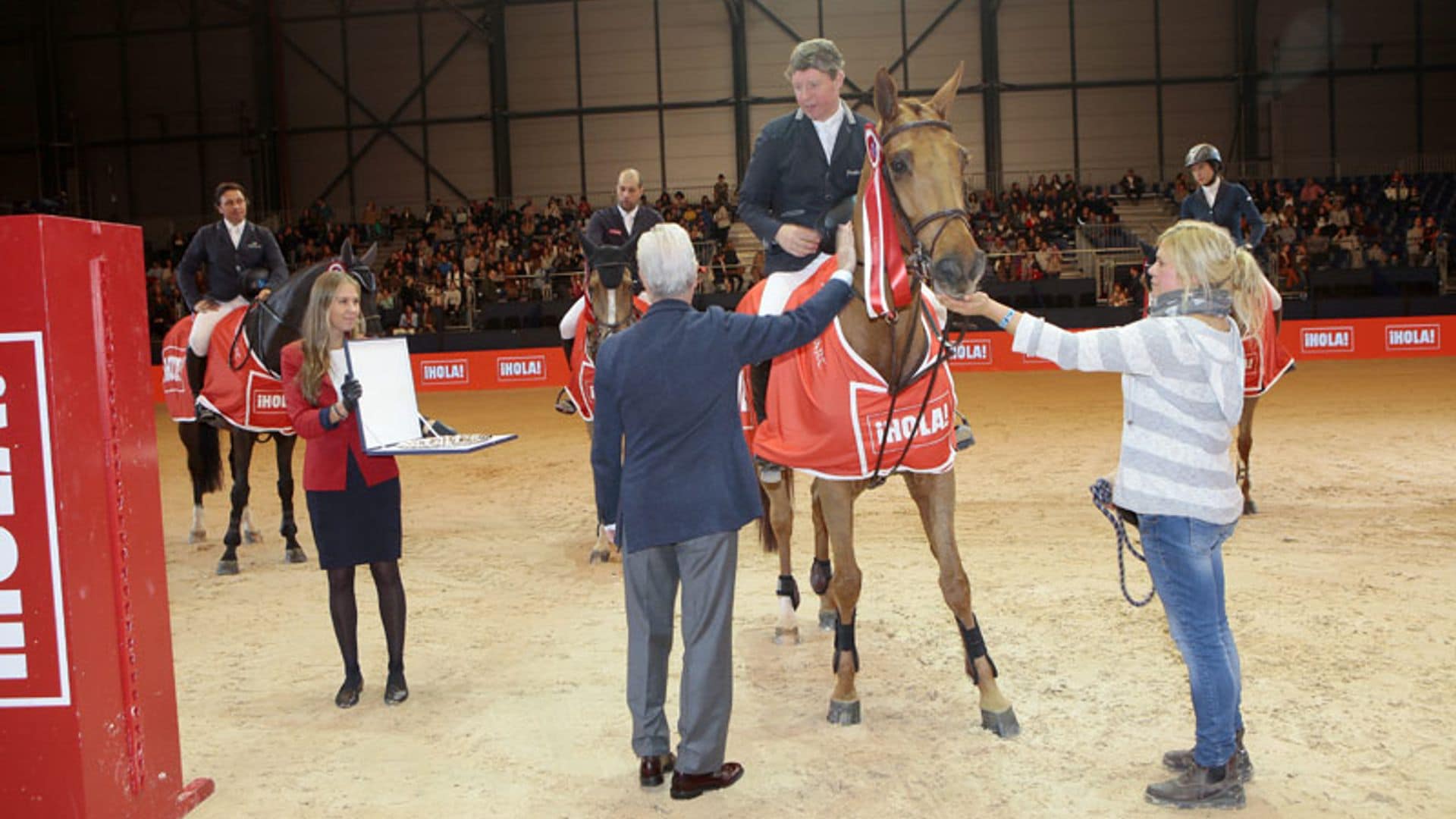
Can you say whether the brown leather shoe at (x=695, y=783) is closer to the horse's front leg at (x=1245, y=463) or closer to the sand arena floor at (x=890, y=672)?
the sand arena floor at (x=890, y=672)

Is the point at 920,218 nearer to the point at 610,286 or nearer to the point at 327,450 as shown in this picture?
the point at 327,450

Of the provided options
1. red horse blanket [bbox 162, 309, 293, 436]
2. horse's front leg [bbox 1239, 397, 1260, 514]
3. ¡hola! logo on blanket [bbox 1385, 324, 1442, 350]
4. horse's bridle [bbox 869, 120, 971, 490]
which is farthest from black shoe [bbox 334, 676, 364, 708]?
→ ¡hola! logo on blanket [bbox 1385, 324, 1442, 350]

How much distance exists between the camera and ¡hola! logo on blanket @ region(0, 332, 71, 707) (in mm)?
3529

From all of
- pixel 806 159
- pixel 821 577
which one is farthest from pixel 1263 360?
pixel 806 159

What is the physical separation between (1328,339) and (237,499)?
1546cm

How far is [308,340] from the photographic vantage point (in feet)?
17.1

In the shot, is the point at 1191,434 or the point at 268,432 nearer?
the point at 1191,434

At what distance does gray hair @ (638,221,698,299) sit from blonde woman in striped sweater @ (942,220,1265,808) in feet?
3.20

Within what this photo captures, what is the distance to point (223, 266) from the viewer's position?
28.7 ft

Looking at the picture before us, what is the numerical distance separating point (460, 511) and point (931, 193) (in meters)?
6.53

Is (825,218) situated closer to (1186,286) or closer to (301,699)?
(1186,286)

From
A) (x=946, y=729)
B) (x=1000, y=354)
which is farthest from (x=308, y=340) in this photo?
(x=1000, y=354)

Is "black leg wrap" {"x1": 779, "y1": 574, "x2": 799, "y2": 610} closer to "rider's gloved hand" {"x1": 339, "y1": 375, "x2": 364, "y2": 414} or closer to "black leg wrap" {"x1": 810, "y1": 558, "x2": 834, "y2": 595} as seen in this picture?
"black leg wrap" {"x1": 810, "y1": 558, "x2": 834, "y2": 595}

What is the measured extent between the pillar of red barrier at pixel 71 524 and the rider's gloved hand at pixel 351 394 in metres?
1.08
